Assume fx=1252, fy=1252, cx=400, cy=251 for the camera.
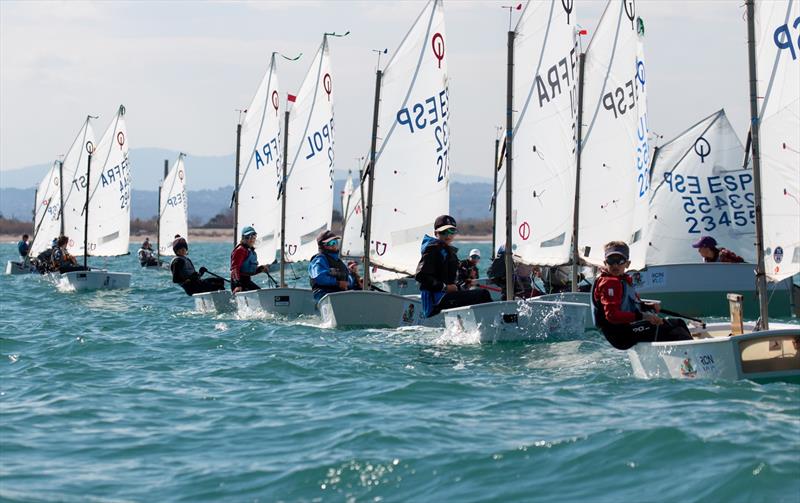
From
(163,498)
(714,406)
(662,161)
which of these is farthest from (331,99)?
(163,498)

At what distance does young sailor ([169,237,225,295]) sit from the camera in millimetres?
22138

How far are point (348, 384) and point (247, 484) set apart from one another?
12.9ft

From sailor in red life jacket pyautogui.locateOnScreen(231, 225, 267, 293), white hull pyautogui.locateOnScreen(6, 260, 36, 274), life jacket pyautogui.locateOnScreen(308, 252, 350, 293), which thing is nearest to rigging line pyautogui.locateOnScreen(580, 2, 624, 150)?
life jacket pyautogui.locateOnScreen(308, 252, 350, 293)

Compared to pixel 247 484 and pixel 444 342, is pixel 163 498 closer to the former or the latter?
pixel 247 484

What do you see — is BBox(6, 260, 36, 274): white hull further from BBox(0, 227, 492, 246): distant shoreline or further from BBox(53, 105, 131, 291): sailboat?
BBox(0, 227, 492, 246): distant shoreline

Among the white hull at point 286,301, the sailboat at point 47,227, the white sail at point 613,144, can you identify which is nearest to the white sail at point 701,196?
the white sail at point 613,144

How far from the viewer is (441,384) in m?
11.6

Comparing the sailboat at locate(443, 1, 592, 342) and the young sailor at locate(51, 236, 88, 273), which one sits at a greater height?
the sailboat at locate(443, 1, 592, 342)

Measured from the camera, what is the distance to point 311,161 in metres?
25.1

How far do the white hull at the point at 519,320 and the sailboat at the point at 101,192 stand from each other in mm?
22860

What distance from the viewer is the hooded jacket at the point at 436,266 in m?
15.6

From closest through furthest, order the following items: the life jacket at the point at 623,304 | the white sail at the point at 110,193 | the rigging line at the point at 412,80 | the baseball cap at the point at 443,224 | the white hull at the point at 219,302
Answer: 1. the life jacket at the point at 623,304
2. the baseball cap at the point at 443,224
3. the rigging line at the point at 412,80
4. the white hull at the point at 219,302
5. the white sail at the point at 110,193

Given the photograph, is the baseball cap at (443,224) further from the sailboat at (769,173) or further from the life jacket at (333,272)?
the sailboat at (769,173)

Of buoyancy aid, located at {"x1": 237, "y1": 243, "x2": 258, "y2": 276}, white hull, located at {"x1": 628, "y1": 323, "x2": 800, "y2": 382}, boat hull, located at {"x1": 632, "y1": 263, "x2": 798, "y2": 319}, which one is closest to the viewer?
white hull, located at {"x1": 628, "y1": 323, "x2": 800, "y2": 382}
